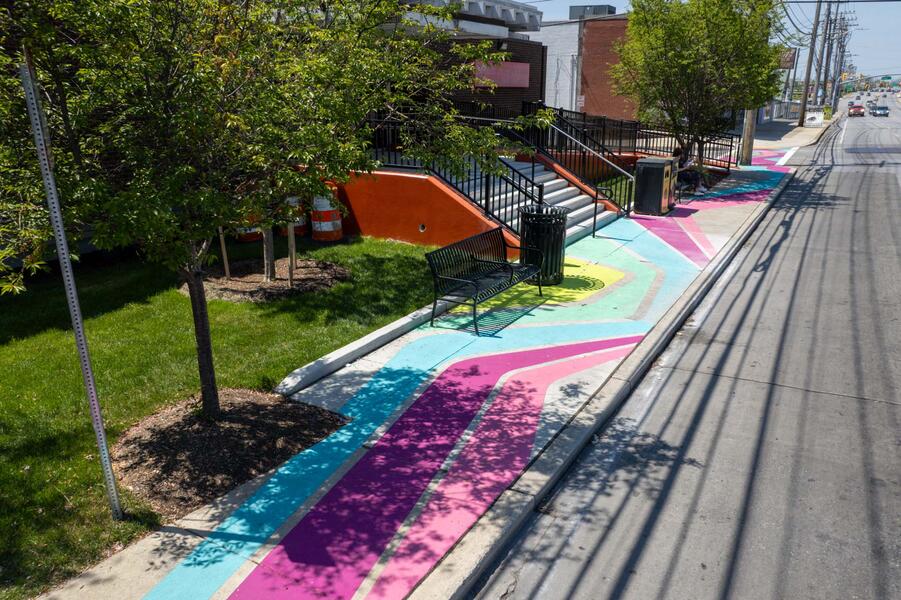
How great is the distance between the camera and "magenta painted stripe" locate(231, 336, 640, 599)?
14.5ft

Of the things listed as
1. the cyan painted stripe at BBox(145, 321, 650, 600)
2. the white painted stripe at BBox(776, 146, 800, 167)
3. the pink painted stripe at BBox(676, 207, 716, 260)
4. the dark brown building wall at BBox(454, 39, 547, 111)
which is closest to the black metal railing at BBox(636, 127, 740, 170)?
the white painted stripe at BBox(776, 146, 800, 167)

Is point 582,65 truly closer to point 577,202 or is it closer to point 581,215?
point 577,202

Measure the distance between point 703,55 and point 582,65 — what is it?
912 inches

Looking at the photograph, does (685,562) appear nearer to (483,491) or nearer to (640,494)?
(640,494)

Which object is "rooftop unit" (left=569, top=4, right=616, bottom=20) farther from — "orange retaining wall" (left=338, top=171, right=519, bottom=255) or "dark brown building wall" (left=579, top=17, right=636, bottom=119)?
"orange retaining wall" (left=338, top=171, right=519, bottom=255)

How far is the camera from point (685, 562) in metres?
4.72

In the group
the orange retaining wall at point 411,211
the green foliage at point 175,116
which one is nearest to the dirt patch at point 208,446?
the green foliage at point 175,116

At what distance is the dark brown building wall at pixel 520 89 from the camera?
20.3m

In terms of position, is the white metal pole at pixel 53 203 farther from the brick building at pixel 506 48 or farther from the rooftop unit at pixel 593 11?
the rooftop unit at pixel 593 11

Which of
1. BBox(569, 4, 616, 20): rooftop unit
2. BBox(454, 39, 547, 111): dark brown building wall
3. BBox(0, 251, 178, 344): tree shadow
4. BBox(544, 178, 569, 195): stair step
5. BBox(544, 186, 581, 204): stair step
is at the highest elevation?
BBox(569, 4, 616, 20): rooftop unit

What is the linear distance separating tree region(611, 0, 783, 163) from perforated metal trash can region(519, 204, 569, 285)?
10.5 metres

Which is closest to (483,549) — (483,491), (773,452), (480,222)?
(483,491)

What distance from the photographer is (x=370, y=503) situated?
5266 mm

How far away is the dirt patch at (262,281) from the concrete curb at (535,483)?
4.95m
